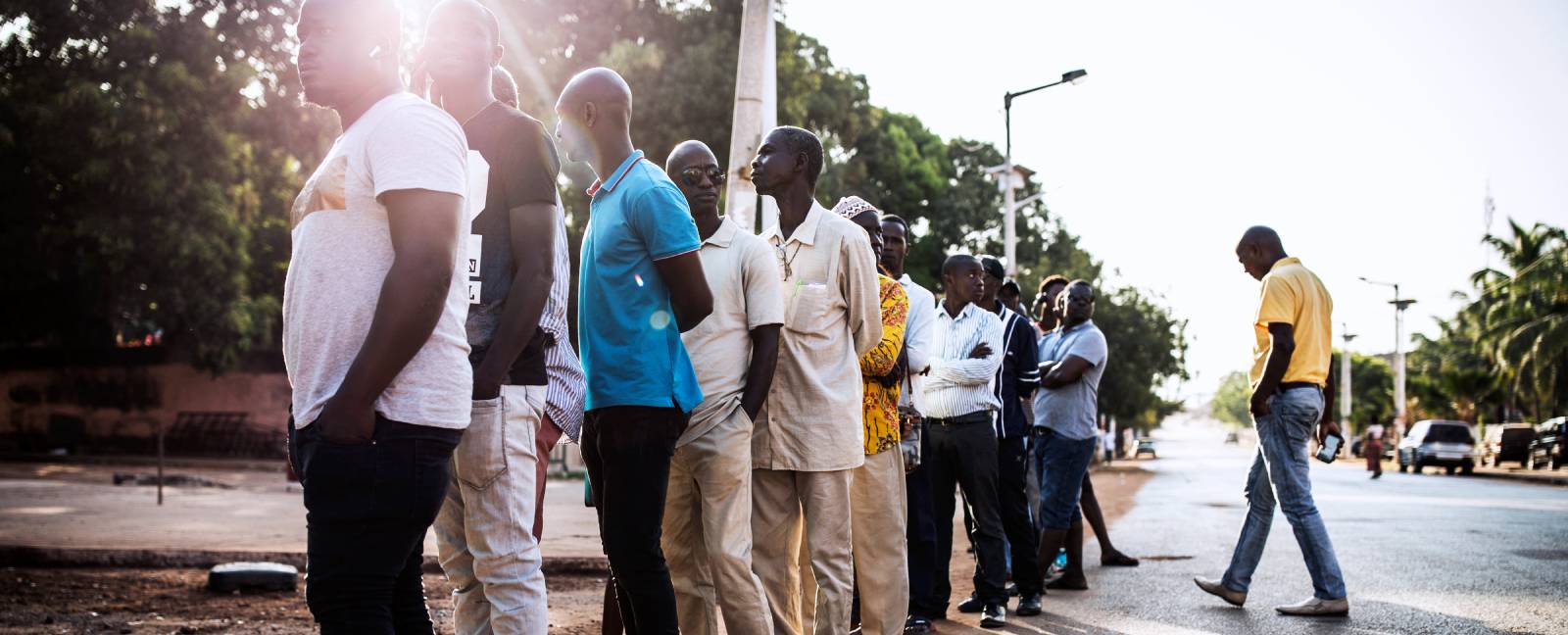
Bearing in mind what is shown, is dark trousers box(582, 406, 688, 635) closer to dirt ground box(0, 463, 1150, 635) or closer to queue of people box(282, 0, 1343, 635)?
queue of people box(282, 0, 1343, 635)

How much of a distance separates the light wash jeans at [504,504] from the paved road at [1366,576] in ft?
10.6

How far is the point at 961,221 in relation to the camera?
37.0m

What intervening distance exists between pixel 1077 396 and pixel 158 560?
5865 mm

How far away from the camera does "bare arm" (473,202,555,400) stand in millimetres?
3018

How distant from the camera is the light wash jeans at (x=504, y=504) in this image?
3066 mm

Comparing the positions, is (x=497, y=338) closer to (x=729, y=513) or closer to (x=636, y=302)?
(x=636, y=302)

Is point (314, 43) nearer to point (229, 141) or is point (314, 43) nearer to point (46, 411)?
point (229, 141)

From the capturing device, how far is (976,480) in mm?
5867

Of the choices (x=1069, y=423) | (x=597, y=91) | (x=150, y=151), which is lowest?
(x=1069, y=423)

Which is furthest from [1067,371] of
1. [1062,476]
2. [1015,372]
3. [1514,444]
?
[1514,444]

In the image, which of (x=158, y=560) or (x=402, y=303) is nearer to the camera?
(x=402, y=303)

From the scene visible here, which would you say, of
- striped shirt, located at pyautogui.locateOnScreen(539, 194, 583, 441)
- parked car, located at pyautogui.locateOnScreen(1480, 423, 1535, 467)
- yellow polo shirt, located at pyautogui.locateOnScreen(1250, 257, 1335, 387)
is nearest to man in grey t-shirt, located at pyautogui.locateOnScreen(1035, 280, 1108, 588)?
yellow polo shirt, located at pyautogui.locateOnScreen(1250, 257, 1335, 387)

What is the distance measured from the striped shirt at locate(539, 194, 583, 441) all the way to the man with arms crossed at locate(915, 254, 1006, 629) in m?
2.74

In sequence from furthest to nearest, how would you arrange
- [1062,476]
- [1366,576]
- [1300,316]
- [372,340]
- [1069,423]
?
[1366,576] < [1069,423] < [1062,476] < [1300,316] < [372,340]
